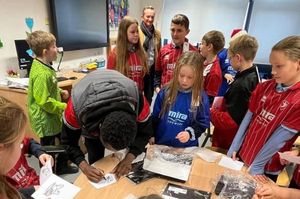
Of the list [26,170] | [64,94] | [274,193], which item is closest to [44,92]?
[64,94]

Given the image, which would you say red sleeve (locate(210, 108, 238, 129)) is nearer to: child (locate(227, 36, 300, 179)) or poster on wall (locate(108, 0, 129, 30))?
child (locate(227, 36, 300, 179))

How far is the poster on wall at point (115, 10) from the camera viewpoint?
4.33m

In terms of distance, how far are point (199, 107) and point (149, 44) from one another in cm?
141

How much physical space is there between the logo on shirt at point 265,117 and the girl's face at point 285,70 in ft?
0.58

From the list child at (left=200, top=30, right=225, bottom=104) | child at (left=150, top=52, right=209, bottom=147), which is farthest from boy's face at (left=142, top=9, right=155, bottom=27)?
child at (left=150, top=52, right=209, bottom=147)

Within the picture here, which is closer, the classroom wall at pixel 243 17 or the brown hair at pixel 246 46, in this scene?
the brown hair at pixel 246 46

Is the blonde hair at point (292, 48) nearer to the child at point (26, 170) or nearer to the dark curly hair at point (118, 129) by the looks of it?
the dark curly hair at point (118, 129)

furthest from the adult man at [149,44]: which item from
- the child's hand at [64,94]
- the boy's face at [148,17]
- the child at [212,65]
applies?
the child's hand at [64,94]

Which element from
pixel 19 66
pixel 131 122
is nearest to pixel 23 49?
pixel 19 66

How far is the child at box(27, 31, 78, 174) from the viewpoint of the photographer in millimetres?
1946

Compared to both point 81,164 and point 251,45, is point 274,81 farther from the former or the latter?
point 81,164

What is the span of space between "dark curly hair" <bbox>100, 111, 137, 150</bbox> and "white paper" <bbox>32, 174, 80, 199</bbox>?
30cm

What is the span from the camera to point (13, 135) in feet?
2.81

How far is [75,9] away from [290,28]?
3810 mm
